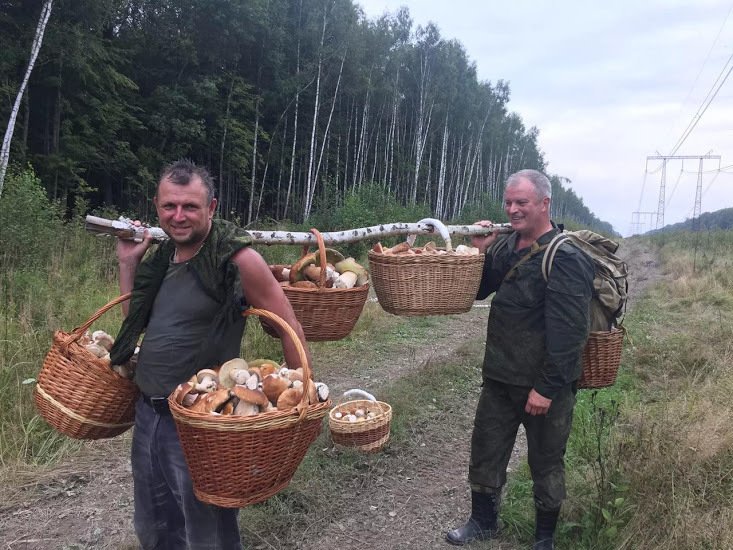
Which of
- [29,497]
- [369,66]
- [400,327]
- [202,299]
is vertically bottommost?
[29,497]

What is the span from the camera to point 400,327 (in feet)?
29.3

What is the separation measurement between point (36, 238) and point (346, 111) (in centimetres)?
2540

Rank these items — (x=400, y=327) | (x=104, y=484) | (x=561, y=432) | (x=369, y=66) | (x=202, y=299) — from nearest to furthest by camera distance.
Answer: (x=202, y=299), (x=561, y=432), (x=104, y=484), (x=400, y=327), (x=369, y=66)

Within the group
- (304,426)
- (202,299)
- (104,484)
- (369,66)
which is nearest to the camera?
(304,426)

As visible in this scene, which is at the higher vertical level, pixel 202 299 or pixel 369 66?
Result: pixel 369 66

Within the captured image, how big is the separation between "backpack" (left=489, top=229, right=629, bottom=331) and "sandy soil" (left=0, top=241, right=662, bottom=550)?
61.7 inches

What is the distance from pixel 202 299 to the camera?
7.07 feet

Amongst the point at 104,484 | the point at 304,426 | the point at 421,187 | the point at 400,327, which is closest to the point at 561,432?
the point at 304,426

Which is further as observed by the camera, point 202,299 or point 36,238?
point 36,238

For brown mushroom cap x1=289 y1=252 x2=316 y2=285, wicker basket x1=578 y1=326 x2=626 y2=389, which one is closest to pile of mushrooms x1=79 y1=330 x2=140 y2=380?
brown mushroom cap x1=289 y1=252 x2=316 y2=285

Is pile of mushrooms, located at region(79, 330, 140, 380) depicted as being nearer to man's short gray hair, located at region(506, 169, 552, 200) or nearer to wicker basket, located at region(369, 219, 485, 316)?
wicker basket, located at region(369, 219, 485, 316)

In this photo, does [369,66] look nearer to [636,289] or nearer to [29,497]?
[636,289]

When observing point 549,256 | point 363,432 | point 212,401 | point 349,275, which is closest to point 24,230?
point 363,432

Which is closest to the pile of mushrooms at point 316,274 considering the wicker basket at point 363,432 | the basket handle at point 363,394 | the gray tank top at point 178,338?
the gray tank top at point 178,338
